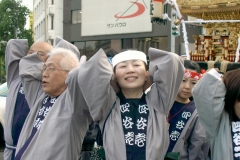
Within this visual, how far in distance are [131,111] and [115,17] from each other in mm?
24219

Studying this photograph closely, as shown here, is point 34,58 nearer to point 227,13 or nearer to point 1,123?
point 227,13

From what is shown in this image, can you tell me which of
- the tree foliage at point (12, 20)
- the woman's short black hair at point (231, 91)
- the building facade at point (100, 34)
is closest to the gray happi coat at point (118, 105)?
the woman's short black hair at point (231, 91)

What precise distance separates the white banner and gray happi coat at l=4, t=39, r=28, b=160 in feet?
70.4

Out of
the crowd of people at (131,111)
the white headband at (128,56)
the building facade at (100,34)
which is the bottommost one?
the crowd of people at (131,111)

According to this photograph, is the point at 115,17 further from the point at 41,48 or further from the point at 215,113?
the point at 215,113

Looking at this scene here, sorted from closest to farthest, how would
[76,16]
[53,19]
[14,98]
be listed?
[14,98] → [76,16] → [53,19]

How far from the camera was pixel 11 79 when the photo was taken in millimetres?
3562

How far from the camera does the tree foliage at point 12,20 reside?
34969 mm

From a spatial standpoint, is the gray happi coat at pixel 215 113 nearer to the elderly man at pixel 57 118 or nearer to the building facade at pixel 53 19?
the elderly man at pixel 57 118

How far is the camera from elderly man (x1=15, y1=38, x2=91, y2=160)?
8.13 feet

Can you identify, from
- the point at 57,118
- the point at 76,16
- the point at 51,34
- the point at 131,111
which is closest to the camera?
the point at 131,111

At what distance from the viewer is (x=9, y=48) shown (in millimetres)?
3506

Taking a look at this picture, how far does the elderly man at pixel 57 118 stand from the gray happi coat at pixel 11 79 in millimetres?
559

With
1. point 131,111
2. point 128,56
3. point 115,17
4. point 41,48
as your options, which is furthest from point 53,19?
point 131,111
